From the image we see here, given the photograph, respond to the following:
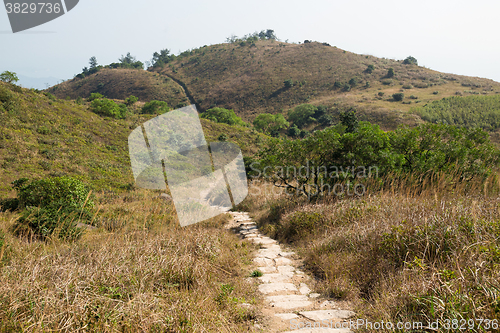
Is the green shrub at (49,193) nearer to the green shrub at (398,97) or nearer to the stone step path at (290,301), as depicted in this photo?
the stone step path at (290,301)

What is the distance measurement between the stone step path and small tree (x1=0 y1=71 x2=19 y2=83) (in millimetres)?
27854

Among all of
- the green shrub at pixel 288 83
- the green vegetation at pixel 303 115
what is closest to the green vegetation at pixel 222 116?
the green vegetation at pixel 303 115

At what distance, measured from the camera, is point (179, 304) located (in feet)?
7.02

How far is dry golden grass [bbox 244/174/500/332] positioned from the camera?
68.3 inches

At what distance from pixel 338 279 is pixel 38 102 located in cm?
2604

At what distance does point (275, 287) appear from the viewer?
3.15m

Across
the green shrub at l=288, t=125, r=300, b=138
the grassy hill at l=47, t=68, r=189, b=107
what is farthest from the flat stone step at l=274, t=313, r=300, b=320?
the grassy hill at l=47, t=68, r=189, b=107


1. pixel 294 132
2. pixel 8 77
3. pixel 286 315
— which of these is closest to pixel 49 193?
pixel 286 315

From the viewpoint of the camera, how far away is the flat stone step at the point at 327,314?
231cm

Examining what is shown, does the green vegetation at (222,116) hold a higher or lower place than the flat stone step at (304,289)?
higher

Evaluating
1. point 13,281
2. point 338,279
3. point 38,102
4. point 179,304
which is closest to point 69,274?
point 13,281

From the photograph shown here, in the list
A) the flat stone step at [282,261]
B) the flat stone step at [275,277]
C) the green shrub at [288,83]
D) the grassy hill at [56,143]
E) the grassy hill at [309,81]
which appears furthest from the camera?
the green shrub at [288,83]

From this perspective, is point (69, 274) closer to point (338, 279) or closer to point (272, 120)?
point (338, 279)

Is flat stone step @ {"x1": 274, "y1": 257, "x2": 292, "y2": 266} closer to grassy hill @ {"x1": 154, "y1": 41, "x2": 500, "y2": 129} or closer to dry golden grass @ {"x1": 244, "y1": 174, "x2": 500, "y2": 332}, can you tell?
dry golden grass @ {"x1": 244, "y1": 174, "x2": 500, "y2": 332}
